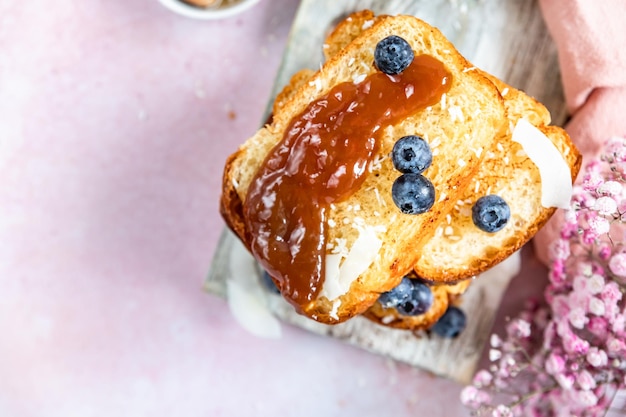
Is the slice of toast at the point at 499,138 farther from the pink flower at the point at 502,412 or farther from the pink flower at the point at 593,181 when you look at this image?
the pink flower at the point at 502,412

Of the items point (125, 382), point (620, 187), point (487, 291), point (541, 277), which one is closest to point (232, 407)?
point (125, 382)

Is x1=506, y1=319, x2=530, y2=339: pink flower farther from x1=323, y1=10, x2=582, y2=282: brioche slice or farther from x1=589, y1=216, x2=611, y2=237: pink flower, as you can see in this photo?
x1=589, y1=216, x2=611, y2=237: pink flower

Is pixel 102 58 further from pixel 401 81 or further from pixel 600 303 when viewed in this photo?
pixel 600 303

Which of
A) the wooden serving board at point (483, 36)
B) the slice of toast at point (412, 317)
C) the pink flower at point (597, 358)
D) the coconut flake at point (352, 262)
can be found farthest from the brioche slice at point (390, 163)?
the pink flower at point (597, 358)

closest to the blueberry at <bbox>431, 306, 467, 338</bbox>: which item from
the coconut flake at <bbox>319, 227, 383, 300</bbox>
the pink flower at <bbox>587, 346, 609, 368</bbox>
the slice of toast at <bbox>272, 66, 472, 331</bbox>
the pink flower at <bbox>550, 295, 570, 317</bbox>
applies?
the slice of toast at <bbox>272, 66, 472, 331</bbox>

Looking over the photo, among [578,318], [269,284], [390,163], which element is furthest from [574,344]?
[269,284]
